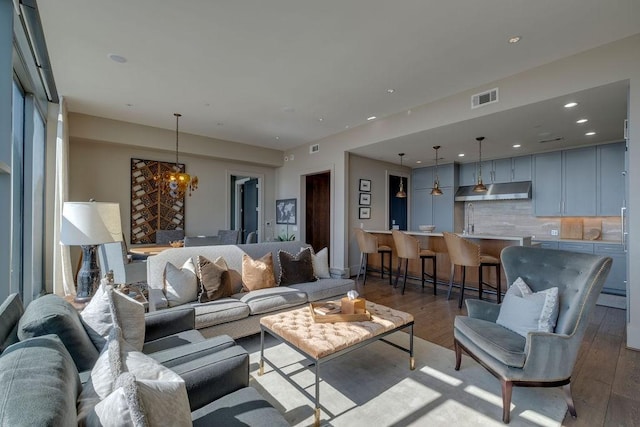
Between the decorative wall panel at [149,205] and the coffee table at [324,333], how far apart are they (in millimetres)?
4528

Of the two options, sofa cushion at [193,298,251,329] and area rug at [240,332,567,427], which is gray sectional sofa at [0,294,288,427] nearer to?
sofa cushion at [193,298,251,329]

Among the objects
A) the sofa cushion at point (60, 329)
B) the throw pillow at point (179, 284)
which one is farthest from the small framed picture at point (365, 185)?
the sofa cushion at point (60, 329)

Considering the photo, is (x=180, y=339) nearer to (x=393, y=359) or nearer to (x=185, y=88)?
(x=393, y=359)

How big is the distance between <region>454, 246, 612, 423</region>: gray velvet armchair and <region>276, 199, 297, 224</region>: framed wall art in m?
5.18

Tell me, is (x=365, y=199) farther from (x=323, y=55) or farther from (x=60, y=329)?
(x=60, y=329)

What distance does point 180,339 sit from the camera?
1.97 m

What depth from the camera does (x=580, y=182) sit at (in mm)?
5309

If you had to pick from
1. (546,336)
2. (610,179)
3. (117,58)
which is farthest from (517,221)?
(117,58)

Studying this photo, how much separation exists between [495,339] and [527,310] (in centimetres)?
34

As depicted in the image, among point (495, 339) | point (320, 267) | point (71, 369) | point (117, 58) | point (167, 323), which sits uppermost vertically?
point (117, 58)

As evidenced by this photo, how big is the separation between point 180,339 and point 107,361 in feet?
3.43

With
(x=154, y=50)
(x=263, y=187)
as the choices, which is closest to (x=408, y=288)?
(x=263, y=187)

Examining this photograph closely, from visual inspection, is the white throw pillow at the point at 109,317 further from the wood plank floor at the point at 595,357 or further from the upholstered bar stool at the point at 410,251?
the upholstered bar stool at the point at 410,251

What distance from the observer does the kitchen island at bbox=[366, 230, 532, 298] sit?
4418 mm
